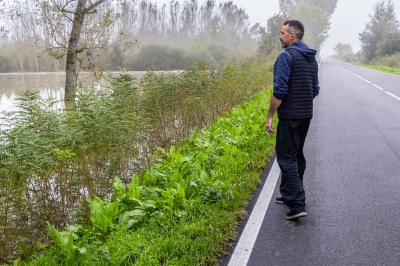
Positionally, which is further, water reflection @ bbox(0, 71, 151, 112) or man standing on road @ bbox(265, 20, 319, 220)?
water reflection @ bbox(0, 71, 151, 112)

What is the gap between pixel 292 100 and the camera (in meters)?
4.52

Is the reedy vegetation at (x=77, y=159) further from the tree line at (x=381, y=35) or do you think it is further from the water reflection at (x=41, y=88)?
the tree line at (x=381, y=35)

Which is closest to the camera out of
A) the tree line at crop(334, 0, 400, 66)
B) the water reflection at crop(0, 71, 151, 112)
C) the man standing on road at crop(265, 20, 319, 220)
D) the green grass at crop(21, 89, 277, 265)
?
the green grass at crop(21, 89, 277, 265)

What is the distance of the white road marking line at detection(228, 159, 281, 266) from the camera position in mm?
3689

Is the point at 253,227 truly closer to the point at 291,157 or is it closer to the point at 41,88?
the point at 291,157

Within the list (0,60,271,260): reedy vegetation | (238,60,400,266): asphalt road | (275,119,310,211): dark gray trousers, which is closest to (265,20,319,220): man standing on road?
(275,119,310,211): dark gray trousers

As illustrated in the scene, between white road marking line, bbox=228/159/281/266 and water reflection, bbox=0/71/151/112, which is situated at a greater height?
water reflection, bbox=0/71/151/112

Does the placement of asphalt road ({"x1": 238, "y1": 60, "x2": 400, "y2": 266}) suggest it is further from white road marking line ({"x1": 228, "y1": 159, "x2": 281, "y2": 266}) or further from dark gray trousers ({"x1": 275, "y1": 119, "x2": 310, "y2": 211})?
dark gray trousers ({"x1": 275, "y1": 119, "x2": 310, "y2": 211})

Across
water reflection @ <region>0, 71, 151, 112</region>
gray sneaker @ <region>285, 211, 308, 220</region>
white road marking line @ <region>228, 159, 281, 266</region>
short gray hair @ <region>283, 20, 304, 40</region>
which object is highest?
short gray hair @ <region>283, 20, 304, 40</region>

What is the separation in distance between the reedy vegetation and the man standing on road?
99 centimetres

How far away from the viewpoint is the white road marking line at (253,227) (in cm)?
369

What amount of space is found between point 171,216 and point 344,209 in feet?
7.10

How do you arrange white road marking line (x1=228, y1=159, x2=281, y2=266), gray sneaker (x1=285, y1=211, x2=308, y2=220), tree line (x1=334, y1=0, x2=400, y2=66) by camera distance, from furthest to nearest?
tree line (x1=334, y1=0, x2=400, y2=66) → gray sneaker (x1=285, y1=211, x2=308, y2=220) → white road marking line (x1=228, y1=159, x2=281, y2=266)

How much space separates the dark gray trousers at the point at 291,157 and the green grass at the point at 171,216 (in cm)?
63
